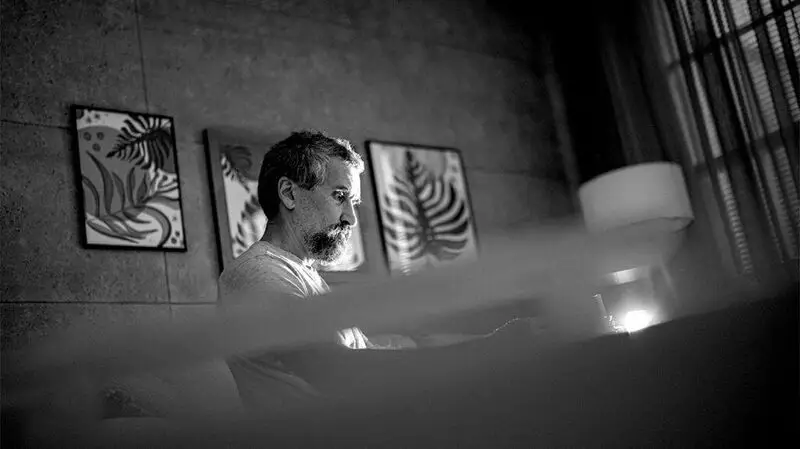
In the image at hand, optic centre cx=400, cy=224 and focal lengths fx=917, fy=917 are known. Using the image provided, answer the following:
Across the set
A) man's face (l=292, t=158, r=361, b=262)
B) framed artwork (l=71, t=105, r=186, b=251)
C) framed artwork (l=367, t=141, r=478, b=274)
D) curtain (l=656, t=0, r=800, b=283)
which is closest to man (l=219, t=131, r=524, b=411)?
man's face (l=292, t=158, r=361, b=262)

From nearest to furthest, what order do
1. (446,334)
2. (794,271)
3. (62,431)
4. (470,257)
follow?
(62,431) < (794,271) < (446,334) < (470,257)

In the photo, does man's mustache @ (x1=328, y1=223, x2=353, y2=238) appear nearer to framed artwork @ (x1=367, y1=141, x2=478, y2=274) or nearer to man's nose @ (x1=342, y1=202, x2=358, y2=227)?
man's nose @ (x1=342, y1=202, x2=358, y2=227)

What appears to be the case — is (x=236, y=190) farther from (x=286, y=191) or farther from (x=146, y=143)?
(x=286, y=191)

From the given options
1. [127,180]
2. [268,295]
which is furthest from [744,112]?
[268,295]

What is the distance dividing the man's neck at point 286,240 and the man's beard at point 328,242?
0.07 ft

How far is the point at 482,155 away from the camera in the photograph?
4578 mm

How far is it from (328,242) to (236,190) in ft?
4.04

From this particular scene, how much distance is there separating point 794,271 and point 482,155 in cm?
282

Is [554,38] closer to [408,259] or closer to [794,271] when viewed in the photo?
[408,259]

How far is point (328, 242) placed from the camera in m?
2.61

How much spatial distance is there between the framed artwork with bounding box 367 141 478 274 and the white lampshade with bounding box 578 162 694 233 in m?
0.63

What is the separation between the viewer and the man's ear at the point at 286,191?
2.60 metres

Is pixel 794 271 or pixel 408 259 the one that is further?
pixel 408 259

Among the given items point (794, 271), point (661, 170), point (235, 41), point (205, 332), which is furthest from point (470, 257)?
point (205, 332)
